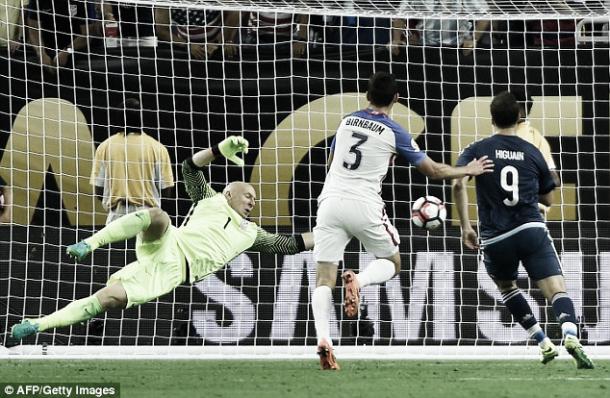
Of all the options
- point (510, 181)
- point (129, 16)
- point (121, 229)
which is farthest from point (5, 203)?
point (510, 181)

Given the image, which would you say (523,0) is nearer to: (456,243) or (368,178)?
(456,243)

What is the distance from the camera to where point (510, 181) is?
9.88 meters

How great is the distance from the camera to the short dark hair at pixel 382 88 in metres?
9.85

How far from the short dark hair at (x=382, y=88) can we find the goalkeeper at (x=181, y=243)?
995 mm

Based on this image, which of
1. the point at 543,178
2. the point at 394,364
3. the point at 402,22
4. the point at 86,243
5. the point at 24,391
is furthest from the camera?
the point at 402,22

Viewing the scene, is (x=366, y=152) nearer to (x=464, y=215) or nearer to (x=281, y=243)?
(x=464, y=215)

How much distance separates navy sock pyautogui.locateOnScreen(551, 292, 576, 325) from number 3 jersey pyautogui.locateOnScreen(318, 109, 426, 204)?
1387 mm

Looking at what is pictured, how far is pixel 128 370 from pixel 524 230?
9.96 ft

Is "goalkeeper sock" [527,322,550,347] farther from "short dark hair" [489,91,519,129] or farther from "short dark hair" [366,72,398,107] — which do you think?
"short dark hair" [366,72,398,107]

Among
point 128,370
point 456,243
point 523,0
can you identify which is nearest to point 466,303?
point 456,243

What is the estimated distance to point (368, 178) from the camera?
9.94 meters

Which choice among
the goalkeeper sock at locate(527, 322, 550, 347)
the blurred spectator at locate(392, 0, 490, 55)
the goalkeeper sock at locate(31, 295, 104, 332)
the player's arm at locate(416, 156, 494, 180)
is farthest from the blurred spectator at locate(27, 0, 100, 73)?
the goalkeeper sock at locate(527, 322, 550, 347)

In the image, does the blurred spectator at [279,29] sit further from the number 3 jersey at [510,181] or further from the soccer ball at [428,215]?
the number 3 jersey at [510,181]

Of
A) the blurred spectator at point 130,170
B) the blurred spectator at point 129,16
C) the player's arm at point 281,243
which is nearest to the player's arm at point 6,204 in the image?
the blurred spectator at point 130,170
